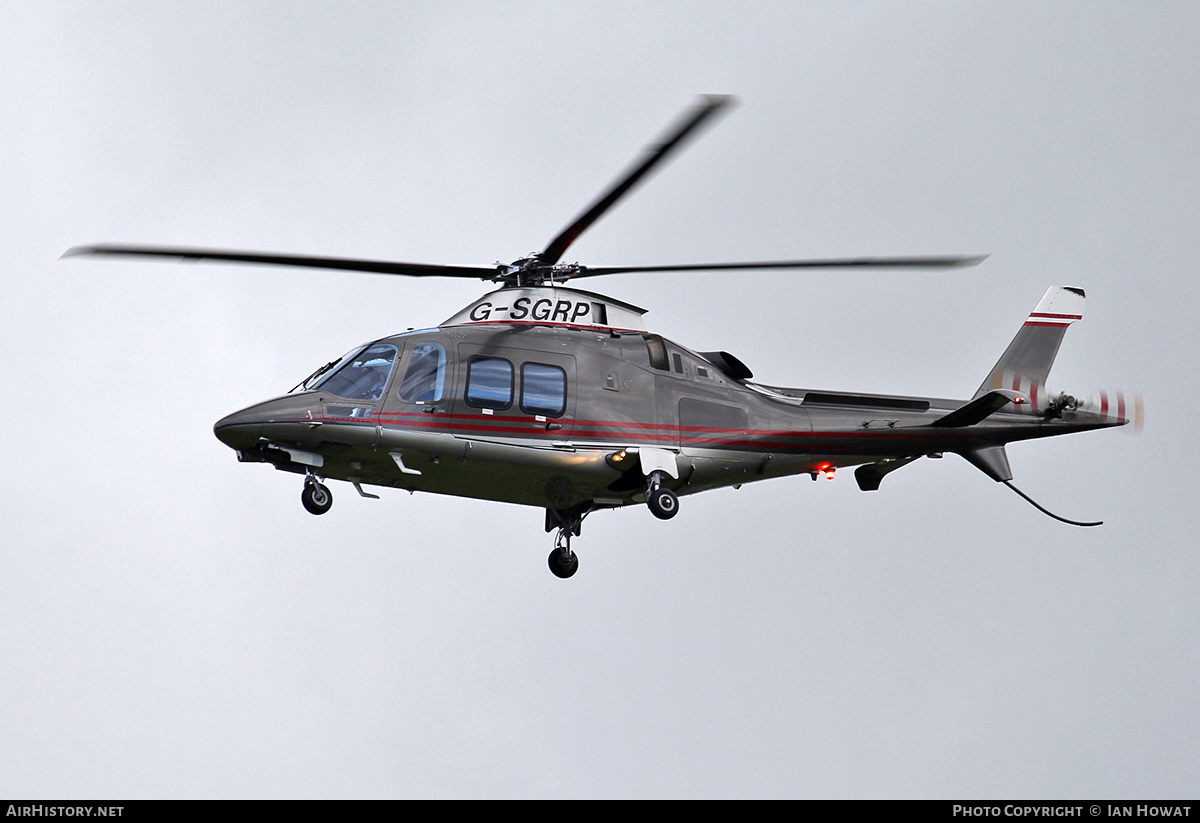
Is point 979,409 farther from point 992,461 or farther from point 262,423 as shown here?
point 262,423

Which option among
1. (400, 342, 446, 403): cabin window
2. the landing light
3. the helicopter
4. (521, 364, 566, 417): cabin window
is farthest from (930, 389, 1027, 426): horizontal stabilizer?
(400, 342, 446, 403): cabin window

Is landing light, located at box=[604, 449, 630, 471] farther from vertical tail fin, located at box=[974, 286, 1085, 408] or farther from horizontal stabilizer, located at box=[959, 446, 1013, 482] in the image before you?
vertical tail fin, located at box=[974, 286, 1085, 408]

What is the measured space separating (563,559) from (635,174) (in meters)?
7.39

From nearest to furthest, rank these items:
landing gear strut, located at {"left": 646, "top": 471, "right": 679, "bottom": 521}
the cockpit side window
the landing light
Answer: landing gear strut, located at {"left": 646, "top": 471, "right": 679, "bottom": 521} → the landing light → the cockpit side window

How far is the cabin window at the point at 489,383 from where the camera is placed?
21.0m

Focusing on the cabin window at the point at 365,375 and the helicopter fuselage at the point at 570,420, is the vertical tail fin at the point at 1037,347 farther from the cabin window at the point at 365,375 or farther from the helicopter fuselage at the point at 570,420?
the cabin window at the point at 365,375

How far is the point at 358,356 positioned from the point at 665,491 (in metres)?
4.77

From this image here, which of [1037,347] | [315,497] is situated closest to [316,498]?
[315,497]

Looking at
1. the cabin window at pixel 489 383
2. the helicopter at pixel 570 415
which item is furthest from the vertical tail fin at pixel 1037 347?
the cabin window at pixel 489 383

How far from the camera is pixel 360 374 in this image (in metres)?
20.7

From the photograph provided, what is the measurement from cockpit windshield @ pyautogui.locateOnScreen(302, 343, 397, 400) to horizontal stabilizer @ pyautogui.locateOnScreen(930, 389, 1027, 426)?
349 inches

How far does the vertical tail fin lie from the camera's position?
25688 mm

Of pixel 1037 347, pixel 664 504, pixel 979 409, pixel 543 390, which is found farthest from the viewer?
pixel 1037 347
